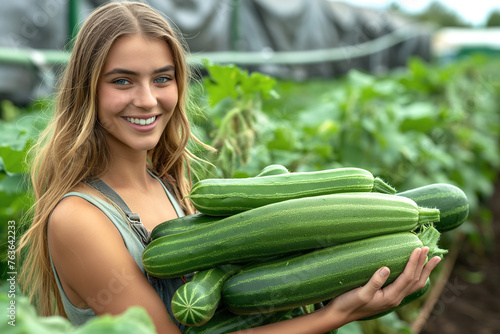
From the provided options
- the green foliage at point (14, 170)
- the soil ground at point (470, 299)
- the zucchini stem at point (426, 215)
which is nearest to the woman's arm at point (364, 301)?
the zucchini stem at point (426, 215)

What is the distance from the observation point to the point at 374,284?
5.32ft

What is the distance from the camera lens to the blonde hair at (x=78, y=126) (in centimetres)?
178

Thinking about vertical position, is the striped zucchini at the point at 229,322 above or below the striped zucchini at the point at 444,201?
below

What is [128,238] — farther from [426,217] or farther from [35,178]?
[426,217]

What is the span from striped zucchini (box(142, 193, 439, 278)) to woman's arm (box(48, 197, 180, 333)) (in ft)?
0.27

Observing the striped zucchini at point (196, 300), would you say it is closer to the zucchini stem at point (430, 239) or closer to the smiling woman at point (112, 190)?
the smiling woman at point (112, 190)

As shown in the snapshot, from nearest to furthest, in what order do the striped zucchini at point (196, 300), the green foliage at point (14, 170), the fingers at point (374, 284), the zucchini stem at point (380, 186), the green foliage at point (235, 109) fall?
1. the striped zucchini at point (196, 300)
2. the fingers at point (374, 284)
3. the zucchini stem at point (380, 186)
4. the green foliage at point (14, 170)
5. the green foliage at point (235, 109)

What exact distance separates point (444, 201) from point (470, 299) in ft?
12.5

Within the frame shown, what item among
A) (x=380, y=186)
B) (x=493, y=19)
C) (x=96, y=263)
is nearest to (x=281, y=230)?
(x=380, y=186)

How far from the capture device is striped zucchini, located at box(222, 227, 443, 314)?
62.5 inches

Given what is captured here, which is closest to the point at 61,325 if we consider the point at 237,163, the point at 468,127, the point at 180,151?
the point at 180,151

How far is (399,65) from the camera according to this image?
12.8 m

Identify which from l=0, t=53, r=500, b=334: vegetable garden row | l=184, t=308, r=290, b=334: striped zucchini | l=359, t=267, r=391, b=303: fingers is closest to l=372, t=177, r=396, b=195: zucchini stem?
l=0, t=53, r=500, b=334: vegetable garden row

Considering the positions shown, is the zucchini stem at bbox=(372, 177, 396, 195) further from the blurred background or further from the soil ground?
the soil ground
